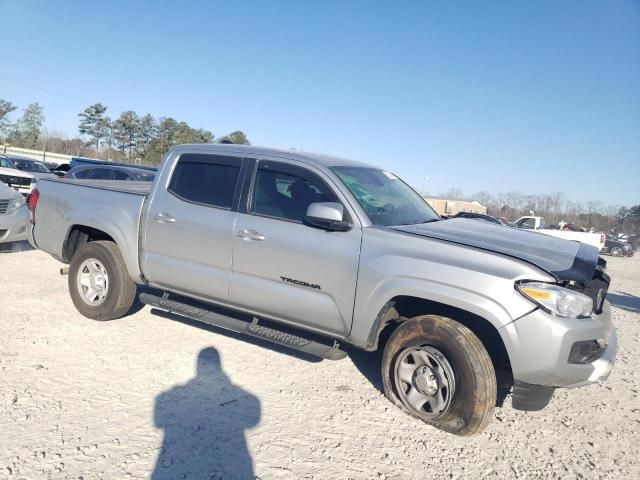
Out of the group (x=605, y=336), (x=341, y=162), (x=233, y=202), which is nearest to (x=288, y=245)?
(x=233, y=202)

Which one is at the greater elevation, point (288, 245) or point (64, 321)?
point (288, 245)

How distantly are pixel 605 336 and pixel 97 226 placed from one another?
185 inches

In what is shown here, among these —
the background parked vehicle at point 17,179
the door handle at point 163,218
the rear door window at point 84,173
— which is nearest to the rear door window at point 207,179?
the door handle at point 163,218

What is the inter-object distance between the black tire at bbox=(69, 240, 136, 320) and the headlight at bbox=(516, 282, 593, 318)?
379 centimetres

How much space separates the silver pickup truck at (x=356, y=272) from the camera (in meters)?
2.91

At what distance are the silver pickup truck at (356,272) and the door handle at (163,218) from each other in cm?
2

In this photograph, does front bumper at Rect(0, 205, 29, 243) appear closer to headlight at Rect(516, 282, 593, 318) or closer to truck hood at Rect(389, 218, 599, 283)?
truck hood at Rect(389, 218, 599, 283)

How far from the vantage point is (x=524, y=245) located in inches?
136

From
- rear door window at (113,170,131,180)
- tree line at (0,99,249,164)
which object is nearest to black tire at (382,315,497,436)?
rear door window at (113,170,131,180)

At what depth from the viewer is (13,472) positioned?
239 centimetres

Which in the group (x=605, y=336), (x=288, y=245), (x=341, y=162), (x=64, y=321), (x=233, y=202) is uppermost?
(x=341, y=162)

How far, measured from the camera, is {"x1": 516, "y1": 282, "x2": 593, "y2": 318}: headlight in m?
2.83

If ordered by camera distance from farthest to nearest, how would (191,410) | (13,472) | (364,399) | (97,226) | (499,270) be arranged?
(97,226), (364,399), (191,410), (499,270), (13,472)

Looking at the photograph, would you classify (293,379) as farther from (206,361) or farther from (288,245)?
(288,245)
